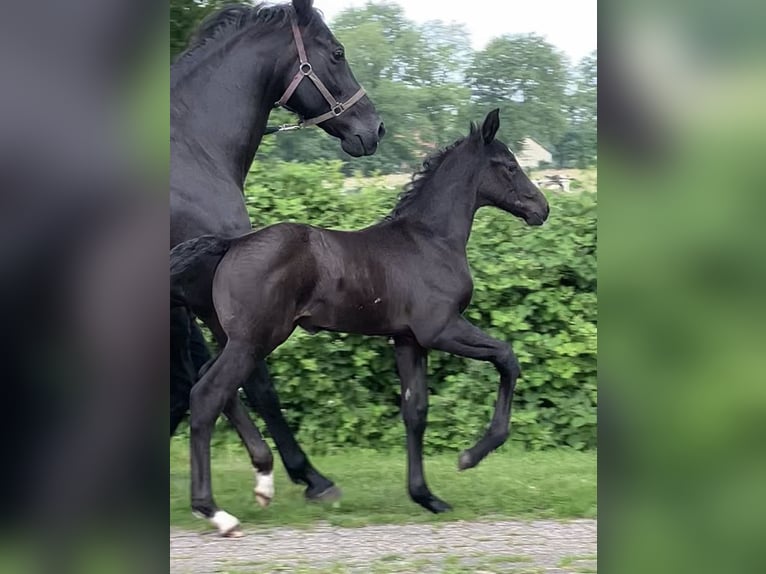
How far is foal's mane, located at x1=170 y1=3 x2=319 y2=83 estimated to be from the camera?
4.26 meters

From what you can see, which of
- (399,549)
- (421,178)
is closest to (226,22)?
(421,178)

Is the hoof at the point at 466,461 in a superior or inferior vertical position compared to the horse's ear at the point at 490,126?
inferior

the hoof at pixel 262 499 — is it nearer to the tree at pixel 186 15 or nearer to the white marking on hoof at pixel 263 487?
the white marking on hoof at pixel 263 487

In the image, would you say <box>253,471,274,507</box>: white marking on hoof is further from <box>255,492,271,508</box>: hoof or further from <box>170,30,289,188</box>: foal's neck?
<box>170,30,289,188</box>: foal's neck

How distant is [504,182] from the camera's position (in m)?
4.37

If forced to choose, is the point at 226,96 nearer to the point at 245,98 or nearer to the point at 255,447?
the point at 245,98

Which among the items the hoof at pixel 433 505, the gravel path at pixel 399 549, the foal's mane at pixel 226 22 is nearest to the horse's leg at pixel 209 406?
the gravel path at pixel 399 549

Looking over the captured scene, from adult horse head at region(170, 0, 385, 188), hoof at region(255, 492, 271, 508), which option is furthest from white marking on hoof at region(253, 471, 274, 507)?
adult horse head at region(170, 0, 385, 188)

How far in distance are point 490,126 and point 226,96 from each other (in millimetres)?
1147

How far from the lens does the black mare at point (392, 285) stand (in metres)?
3.95
